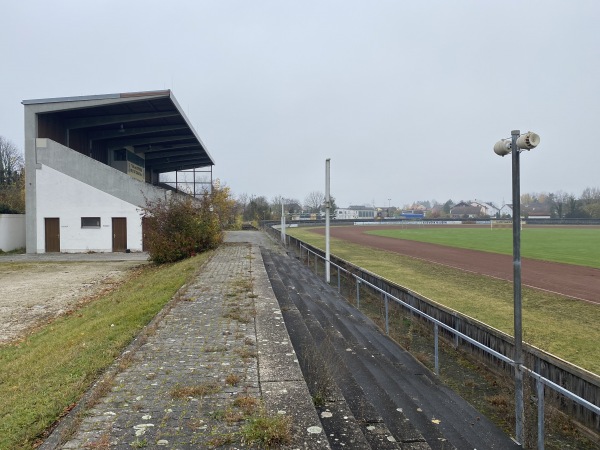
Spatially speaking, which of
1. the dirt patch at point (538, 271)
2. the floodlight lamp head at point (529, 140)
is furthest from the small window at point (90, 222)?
the floodlight lamp head at point (529, 140)

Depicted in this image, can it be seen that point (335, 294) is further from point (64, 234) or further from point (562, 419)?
point (64, 234)

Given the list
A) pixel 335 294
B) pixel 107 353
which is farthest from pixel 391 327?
pixel 107 353

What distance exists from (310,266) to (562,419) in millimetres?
14953

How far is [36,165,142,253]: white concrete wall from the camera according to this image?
80.8ft

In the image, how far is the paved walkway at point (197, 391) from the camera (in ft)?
10.9

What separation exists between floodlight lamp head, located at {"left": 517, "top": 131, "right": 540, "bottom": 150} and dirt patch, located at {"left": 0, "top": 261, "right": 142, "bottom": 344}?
9188 mm

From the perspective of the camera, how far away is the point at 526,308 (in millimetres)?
10664

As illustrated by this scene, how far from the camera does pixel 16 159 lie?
5778cm

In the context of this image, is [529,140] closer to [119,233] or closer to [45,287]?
[45,287]

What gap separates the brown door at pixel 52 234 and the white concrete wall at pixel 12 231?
317cm

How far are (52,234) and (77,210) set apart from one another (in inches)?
77.0

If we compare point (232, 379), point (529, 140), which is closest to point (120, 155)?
point (232, 379)

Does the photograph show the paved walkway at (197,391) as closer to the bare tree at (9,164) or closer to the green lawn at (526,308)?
the green lawn at (526,308)

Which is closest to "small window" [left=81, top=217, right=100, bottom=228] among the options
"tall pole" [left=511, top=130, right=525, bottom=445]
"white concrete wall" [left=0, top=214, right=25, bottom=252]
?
"white concrete wall" [left=0, top=214, right=25, bottom=252]
